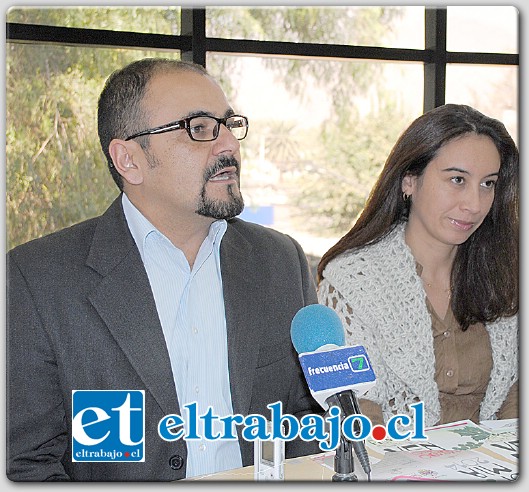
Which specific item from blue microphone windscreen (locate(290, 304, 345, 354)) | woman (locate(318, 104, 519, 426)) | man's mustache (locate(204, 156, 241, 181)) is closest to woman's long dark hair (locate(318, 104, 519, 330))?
woman (locate(318, 104, 519, 426))

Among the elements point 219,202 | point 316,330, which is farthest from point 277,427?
point 219,202

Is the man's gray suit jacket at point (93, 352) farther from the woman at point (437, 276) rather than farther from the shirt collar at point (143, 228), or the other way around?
the woman at point (437, 276)

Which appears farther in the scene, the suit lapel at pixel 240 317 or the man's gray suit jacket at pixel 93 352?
the suit lapel at pixel 240 317

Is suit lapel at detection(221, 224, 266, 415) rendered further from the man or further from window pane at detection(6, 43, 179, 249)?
window pane at detection(6, 43, 179, 249)

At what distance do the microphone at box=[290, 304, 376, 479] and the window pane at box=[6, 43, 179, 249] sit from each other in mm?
639

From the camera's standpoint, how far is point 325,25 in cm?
163

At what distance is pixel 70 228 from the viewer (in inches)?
61.4

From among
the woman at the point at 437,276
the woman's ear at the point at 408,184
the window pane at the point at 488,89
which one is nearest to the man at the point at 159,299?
the woman at the point at 437,276

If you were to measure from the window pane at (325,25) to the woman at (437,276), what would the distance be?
0.30 metres

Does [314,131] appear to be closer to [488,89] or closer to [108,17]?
[488,89]

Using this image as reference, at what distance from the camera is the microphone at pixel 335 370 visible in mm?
1047

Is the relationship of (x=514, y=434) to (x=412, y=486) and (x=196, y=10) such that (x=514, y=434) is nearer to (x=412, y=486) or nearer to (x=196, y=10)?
(x=412, y=486)

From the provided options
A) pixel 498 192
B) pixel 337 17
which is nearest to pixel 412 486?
pixel 498 192

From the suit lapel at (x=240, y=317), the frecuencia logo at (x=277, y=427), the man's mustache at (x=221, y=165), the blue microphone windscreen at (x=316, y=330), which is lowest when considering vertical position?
the frecuencia logo at (x=277, y=427)
